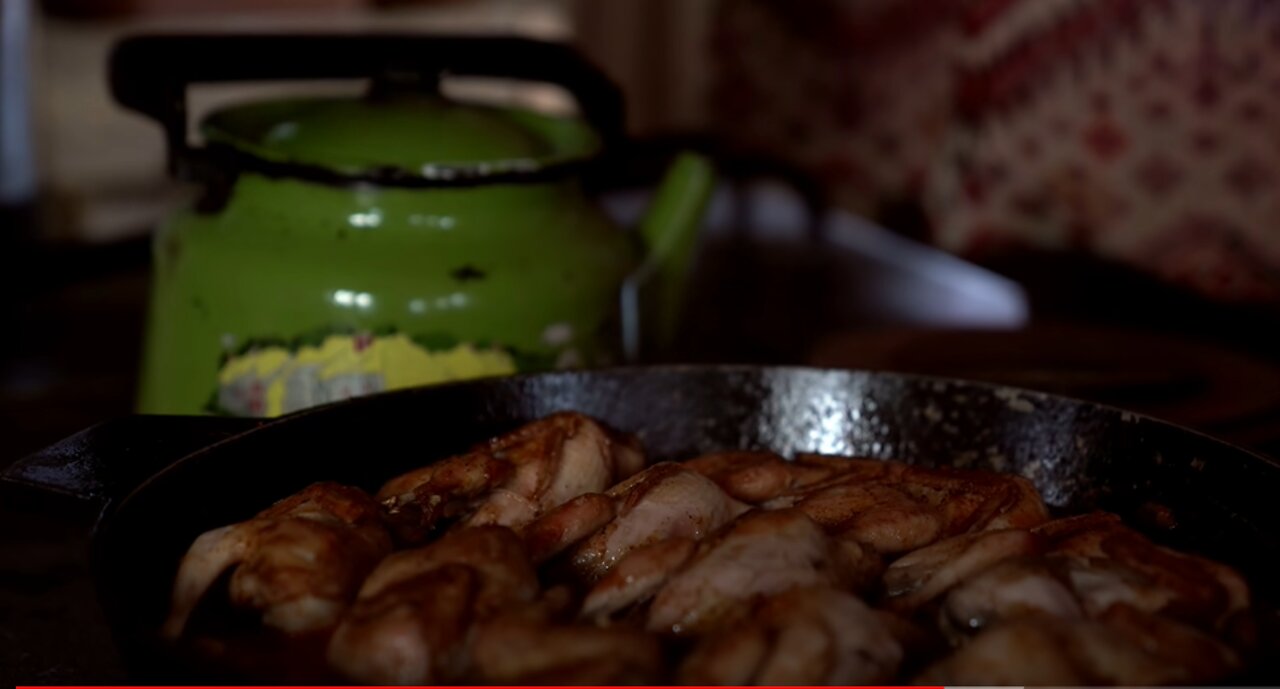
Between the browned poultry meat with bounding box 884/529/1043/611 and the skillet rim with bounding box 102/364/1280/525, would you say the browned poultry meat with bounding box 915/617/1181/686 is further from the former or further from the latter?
the skillet rim with bounding box 102/364/1280/525

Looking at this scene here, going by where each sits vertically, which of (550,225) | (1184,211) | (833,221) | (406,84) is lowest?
(833,221)

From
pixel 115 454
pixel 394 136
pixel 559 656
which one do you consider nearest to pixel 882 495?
pixel 559 656

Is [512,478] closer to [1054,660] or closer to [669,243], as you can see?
[1054,660]

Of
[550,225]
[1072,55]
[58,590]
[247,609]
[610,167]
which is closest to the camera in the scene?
[247,609]

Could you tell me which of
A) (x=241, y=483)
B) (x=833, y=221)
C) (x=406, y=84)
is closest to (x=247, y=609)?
(x=241, y=483)

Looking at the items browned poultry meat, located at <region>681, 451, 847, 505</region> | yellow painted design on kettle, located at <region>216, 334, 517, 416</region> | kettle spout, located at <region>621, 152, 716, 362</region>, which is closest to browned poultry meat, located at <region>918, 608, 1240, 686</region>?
browned poultry meat, located at <region>681, 451, 847, 505</region>

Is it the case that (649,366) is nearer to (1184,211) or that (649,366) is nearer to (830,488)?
(830,488)

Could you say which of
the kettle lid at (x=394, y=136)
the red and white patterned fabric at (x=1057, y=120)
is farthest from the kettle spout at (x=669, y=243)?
the red and white patterned fabric at (x=1057, y=120)
